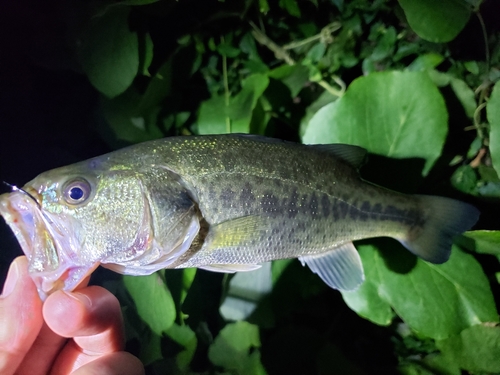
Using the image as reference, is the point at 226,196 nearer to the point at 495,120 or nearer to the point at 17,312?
the point at 17,312

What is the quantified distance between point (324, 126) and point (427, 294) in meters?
0.48

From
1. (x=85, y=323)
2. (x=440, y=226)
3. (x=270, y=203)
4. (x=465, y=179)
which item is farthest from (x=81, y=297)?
(x=465, y=179)

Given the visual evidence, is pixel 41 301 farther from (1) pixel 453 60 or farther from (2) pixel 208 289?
(1) pixel 453 60

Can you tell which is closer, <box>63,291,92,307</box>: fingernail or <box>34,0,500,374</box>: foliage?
<box>63,291,92,307</box>: fingernail

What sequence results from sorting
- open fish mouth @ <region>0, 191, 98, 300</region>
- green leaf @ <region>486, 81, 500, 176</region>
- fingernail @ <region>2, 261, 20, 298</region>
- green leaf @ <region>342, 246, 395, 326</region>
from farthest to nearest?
green leaf @ <region>342, 246, 395, 326</region>
green leaf @ <region>486, 81, 500, 176</region>
fingernail @ <region>2, 261, 20, 298</region>
open fish mouth @ <region>0, 191, 98, 300</region>

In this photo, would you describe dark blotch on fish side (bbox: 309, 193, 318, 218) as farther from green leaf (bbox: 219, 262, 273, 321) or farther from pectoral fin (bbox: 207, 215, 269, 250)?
green leaf (bbox: 219, 262, 273, 321)

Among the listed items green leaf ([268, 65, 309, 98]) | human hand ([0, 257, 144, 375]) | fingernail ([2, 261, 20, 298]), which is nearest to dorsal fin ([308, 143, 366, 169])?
green leaf ([268, 65, 309, 98])

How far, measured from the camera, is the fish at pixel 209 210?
61 cm

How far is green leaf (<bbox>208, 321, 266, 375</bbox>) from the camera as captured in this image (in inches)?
42.9

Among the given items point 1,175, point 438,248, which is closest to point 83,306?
point 1,175

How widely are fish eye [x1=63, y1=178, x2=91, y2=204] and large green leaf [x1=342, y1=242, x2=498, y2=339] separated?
666 mm

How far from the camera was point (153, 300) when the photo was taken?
3.27 feet

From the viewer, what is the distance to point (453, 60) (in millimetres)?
1006

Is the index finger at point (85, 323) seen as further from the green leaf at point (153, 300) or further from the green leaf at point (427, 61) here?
the green leaf at point (427, 61)
